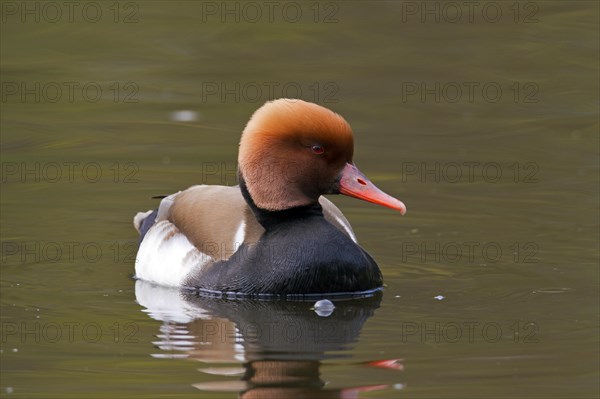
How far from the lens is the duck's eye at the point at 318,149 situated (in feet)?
32.5

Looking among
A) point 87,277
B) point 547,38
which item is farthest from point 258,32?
point 87,277

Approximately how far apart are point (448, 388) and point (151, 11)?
12.5 metres

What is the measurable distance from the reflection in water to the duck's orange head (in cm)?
76

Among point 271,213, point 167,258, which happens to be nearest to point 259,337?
point 271,213

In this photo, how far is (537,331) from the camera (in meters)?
8.91

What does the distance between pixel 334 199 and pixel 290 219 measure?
111 inches

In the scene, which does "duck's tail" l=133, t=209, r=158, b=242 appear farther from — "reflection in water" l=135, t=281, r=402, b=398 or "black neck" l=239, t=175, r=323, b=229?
"black neck" l=239, t=175, r=323, b=229

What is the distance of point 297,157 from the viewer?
991 centimetres

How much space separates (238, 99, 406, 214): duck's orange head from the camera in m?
9.82

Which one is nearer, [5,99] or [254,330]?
[254,330]

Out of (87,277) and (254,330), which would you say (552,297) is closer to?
(254,330)

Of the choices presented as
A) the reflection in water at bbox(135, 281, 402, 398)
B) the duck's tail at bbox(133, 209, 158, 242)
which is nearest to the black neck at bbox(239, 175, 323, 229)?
the reflection in water at bbox(135, 281, 402, 398)

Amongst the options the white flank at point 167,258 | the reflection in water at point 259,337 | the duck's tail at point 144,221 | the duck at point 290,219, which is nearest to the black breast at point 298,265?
the duck at point 290,219

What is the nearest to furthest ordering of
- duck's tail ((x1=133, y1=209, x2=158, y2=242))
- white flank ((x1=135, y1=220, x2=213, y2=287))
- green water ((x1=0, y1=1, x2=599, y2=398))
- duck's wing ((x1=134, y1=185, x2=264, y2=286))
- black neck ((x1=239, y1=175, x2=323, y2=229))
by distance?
green water ((x1=0, y1=1, x2=599, y2=398)) → black neck ((x1=239, y1=175, x2=323, y2=229)) → duck's wing ((x1=134, y1=185, x2=264, y2=286)) → white flank ((x1=135, y1=220, x2=213, y2=287)) → duck's tail ((x1=133, y1=209, x2=158, y2=242))
